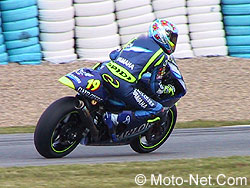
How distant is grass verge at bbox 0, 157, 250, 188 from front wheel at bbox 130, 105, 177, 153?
1.04 m

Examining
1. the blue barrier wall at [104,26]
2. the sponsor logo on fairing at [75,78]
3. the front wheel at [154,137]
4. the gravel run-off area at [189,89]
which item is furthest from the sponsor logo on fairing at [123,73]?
the blue barrier wall at [104,26]

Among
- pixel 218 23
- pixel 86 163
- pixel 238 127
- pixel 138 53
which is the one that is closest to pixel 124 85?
pixel 138 53

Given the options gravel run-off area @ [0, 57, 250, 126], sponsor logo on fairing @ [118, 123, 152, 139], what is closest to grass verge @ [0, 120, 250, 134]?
gravel run-off area @ [0, 57, 250, 126]

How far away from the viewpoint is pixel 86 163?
6672 millimetres

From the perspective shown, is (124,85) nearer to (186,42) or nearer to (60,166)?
(60,166)

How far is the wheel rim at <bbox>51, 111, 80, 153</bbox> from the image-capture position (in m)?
6.76

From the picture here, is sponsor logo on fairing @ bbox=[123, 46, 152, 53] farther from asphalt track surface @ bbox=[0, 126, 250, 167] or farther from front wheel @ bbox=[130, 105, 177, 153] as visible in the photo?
asphalt track surface @ bbox=[0, 126, 250, 167]

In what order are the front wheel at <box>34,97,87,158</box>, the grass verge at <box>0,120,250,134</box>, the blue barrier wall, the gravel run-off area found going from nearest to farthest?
the front wheel at <box>34,97,87,158</box> < the grass verge at <box>0,120,250,134</box> < the gravel run-off area < the blue barrier wall

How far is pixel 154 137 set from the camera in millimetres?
7754

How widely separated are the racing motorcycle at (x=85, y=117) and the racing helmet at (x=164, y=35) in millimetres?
243

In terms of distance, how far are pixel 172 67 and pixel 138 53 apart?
50 centimetres

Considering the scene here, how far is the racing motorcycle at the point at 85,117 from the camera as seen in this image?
21.8 feet

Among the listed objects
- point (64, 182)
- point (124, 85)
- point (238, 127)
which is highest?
point (124, 85)

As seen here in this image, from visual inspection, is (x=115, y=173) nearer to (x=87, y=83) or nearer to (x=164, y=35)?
(x=87, y=83)
